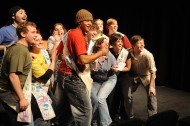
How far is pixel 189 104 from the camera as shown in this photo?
5.33 m

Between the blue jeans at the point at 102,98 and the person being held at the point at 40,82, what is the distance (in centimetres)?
79

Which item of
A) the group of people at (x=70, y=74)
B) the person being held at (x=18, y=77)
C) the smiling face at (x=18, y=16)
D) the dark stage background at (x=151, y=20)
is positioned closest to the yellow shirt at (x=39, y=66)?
the group of people at (x=70, y=74)

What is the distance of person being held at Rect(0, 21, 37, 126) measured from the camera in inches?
103

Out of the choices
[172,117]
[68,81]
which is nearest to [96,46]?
[68,81]

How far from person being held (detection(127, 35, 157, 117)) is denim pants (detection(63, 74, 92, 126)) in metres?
1.19

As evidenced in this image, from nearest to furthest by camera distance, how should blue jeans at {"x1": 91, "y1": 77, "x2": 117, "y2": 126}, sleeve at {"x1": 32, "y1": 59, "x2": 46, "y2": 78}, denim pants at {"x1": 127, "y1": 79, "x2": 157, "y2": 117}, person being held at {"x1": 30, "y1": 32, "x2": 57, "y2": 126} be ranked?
person being held at {"x1": 30, "y1": 32, "x2": 57, "y2": 126}, sleeve at {"x1": 32, "y1": 59, "x2": 46, "y2": 78}, blue jeans at {"x1": 91, "y1": 77, "x2": 117, "y2": 126}, denim pants at {"x1": 127, "y1": 79, "x2": 157, "y2": 117}

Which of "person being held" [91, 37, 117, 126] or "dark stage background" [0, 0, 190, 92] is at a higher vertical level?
"dark stage background" [0, 0, 190, 92]

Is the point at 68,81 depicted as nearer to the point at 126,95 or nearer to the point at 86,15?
the point at 86,15

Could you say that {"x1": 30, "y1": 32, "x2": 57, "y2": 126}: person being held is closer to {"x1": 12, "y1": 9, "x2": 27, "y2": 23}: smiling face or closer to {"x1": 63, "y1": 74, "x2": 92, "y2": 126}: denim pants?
{"x1": 63, "y1": 74, "x2": 92, "y2": 126}: denim pants

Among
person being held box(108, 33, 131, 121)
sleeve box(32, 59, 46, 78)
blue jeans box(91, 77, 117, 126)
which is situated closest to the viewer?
sleeve box(32, 59, 46, 78)

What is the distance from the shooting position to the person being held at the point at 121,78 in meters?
4.31

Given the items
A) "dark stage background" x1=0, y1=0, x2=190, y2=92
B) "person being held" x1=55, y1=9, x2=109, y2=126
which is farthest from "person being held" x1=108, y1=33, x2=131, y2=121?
"dark stage background" x1=0, y1=0, x2=190, y2=92

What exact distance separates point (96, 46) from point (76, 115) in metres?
0.96

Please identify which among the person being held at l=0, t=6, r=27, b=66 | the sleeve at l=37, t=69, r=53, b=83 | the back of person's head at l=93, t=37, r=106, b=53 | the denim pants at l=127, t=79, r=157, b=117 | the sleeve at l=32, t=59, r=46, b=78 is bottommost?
the denim pants at l=127, t=79, r=157, b=117
